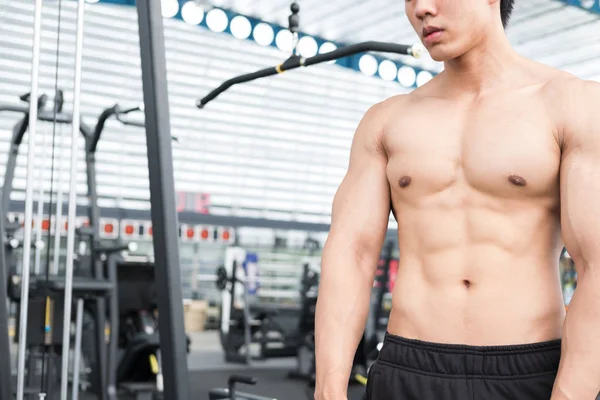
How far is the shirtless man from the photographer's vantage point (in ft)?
4.55

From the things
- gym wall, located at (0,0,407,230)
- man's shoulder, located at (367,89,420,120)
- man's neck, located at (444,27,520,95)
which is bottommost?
man's shoulder, located at (367,89,420,120)

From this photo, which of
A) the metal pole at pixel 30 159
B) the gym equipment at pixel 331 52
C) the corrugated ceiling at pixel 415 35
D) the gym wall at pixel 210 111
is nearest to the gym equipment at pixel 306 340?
the gym wall at pixel 210 111

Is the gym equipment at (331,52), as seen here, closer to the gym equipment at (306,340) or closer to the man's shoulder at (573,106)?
the man's shoulder at (573,106)

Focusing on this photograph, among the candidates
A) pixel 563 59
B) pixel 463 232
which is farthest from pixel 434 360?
pixel 563 59

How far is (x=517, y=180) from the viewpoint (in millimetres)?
1459

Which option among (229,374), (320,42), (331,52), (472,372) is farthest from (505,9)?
(320,42)

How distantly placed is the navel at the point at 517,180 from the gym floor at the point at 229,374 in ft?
14.4

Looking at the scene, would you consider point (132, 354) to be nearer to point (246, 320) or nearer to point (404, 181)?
point (246, 320)

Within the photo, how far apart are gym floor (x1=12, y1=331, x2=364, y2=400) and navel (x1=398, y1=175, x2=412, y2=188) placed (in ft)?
14.0

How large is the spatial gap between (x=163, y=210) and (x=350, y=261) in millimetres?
464

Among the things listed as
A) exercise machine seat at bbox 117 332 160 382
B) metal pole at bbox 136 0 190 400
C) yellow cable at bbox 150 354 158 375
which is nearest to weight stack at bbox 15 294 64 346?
exercise machine seat at bbox 117 332 160 382

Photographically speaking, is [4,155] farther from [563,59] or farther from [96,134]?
[563,59]

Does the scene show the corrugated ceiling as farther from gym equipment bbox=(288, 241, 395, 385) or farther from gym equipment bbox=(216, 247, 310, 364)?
gym equipment bbox=(288, 241, 395, 385)

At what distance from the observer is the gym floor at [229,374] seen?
6.45m
